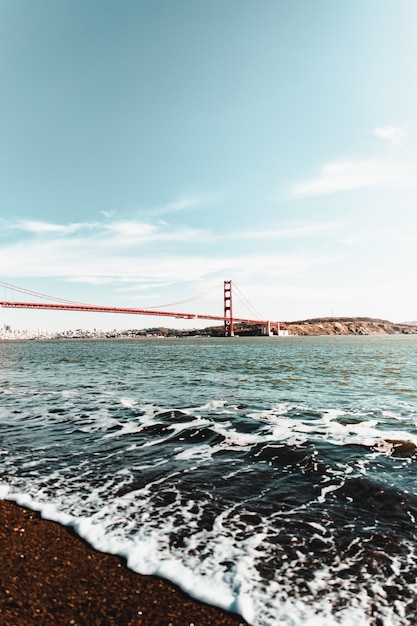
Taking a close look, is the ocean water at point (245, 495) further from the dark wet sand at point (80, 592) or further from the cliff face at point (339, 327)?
the cliff face at point (339, 327)

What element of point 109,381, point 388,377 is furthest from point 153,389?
point 388,377

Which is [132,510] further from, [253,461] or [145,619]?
[253,461]

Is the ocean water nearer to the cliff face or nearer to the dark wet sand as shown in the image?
the dark wet sand

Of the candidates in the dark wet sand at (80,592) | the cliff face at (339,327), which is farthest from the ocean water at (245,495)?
the cliff face at (339,327)

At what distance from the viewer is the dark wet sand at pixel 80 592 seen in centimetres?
249

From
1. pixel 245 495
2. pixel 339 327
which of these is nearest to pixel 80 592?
pixel 245 495

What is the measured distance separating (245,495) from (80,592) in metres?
2.59

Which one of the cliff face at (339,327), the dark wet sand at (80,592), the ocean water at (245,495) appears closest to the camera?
the dark wet sand at (80,592)

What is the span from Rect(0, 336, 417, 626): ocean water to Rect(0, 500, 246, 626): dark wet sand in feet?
0.52

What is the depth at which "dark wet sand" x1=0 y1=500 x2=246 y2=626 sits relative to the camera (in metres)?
2.49

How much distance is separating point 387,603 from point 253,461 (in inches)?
142

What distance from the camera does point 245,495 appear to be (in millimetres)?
4875

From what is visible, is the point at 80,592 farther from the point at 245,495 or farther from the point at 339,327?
the point at 339,327

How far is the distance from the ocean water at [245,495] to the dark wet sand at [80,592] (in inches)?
6.3
